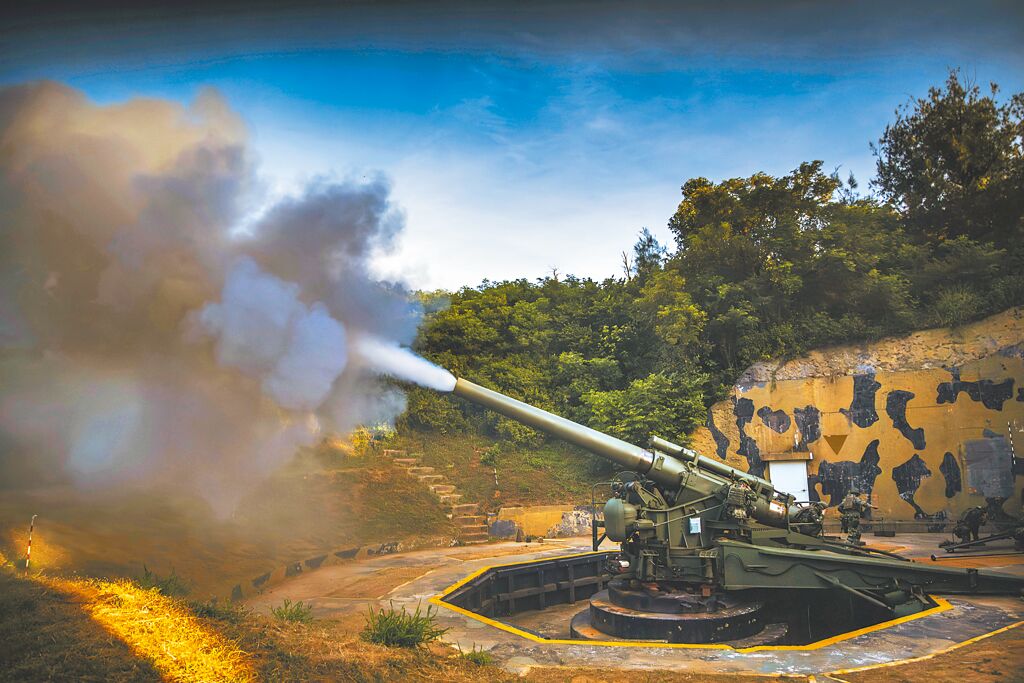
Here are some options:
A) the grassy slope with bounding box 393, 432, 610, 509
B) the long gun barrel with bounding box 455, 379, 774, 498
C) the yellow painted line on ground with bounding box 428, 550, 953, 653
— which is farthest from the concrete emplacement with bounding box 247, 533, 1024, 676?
the grassy slope with bounding box 393, 432, 610, 509

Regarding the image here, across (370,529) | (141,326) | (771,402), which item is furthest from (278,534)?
(771,402)

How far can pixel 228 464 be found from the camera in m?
12.6

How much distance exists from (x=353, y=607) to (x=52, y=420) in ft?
18.4

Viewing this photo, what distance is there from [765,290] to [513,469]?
11549 mm

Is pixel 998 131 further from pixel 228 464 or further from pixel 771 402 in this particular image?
pixel 228 464

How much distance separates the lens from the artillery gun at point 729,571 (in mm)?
10352

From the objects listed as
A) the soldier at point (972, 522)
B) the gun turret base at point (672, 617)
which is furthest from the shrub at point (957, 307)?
the gun turret base at point (672, 617)

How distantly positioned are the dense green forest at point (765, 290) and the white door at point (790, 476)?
3031 millimetres

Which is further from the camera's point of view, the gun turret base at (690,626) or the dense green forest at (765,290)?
the dense green forest at (765,290)

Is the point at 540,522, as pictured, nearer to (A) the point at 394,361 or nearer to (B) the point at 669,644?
(A) the point at 394,361

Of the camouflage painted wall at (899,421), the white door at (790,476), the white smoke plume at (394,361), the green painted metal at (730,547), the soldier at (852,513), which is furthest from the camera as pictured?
the white door at (790,476)

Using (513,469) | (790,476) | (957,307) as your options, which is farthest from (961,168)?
(513,469)

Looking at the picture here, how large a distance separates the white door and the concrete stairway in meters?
9.73

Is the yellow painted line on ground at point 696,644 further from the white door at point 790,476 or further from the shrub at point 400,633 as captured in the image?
the white door at point 790,476
